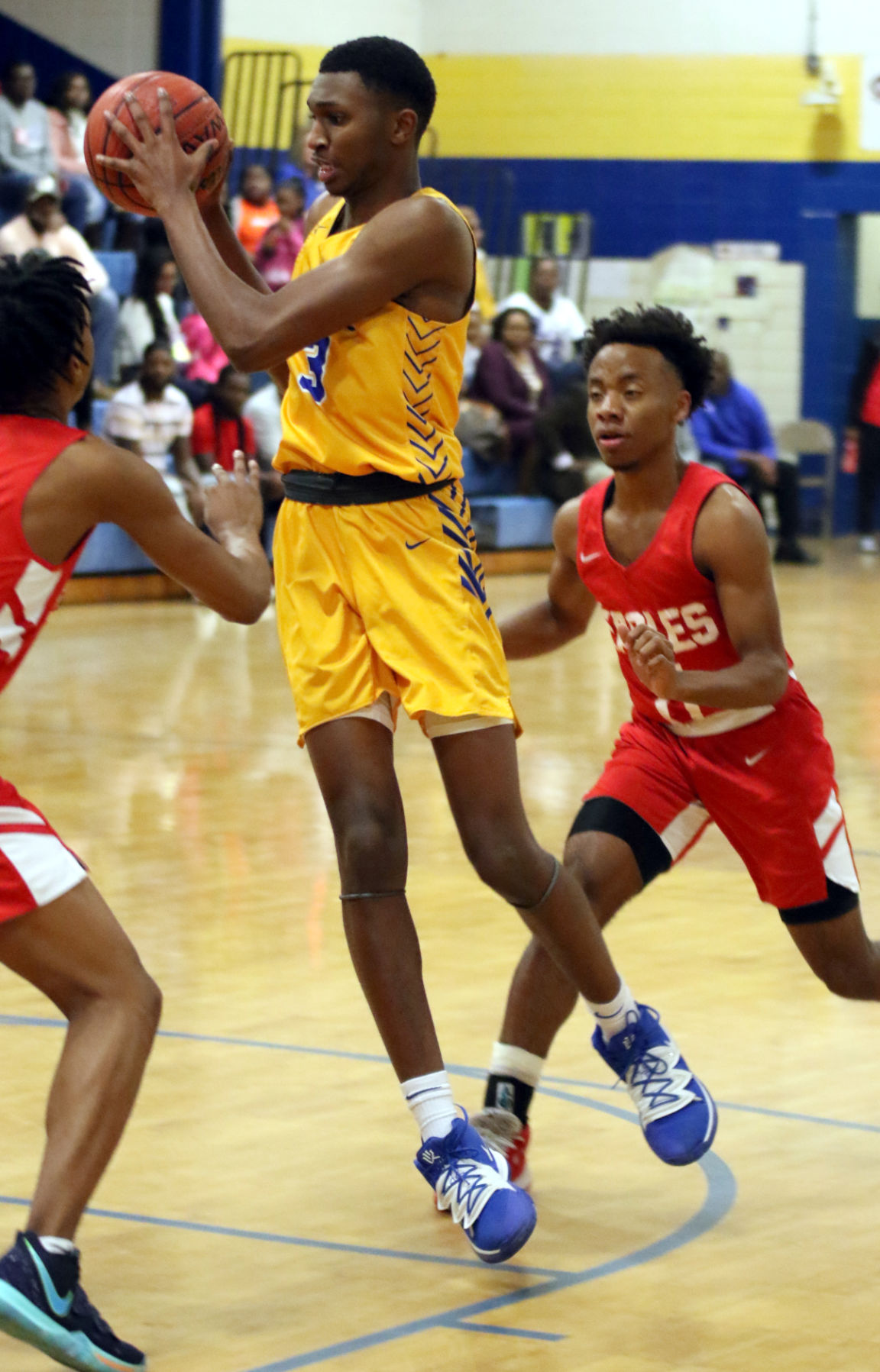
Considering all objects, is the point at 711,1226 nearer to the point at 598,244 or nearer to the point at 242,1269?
the point at 242,1269

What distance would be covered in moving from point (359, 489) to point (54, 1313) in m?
1.34

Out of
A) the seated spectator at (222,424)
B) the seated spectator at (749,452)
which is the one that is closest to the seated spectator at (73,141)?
the seated spectator at (222,424)

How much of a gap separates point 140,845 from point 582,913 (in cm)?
302

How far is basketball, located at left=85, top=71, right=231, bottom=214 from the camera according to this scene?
3260 millimetres

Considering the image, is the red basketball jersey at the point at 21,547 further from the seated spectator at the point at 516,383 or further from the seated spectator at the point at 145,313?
the seated spectator at the point at 516,383

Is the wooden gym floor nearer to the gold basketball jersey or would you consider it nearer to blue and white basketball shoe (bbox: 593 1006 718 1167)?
blue and white basketball shoe (bbox: 593 1006 718 1167)

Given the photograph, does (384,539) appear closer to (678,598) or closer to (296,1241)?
(678,598)

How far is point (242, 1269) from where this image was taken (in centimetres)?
318

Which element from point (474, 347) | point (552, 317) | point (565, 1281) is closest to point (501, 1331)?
point (565, 1281)

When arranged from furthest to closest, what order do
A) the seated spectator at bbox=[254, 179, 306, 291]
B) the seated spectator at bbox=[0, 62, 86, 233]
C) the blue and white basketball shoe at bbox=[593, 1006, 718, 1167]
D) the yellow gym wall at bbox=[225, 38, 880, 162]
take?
the yellow gym wall at bbox=[225, 38, 880, 162], the seated spectator at bbox=[254, 179, 306, 291], the seated spectator at bbox=[0, 62, 86, 233], the blue and white basketball shoe at bbox=[593, 1006, 718, 1167]

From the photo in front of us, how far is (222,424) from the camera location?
42.4 ft

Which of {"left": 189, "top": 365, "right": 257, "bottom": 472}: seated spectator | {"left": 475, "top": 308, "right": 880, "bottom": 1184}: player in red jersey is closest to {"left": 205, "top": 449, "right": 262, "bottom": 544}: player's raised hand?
{"left": 475, "top": 308, "right": 880, "bottom": 1184}: player in red jersey

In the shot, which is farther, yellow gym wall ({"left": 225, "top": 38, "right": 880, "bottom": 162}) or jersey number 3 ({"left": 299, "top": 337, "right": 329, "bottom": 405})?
yellow gym wall ({"left": 225, "top": 38, "right": 880, "bottom": 162})

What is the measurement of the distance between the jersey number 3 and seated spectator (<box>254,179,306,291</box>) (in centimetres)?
1105
